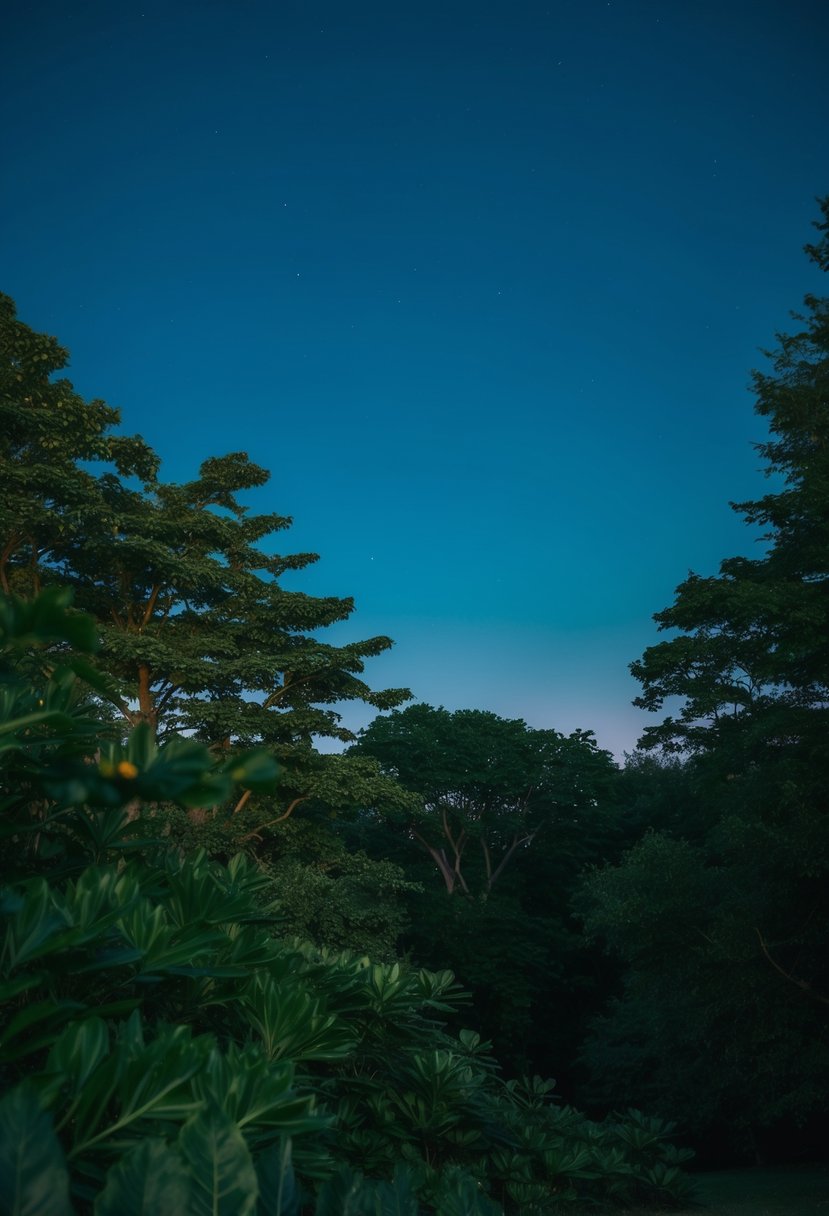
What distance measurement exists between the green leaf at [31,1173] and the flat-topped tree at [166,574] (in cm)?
1290

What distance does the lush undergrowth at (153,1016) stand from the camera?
917 mm

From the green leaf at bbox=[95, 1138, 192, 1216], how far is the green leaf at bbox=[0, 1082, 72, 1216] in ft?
0.17

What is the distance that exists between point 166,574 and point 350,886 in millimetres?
7453

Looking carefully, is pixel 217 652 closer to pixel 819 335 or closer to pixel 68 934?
pixel 819 335

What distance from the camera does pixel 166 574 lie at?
16047 mm

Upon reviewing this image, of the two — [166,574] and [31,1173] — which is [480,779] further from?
[31,1173]

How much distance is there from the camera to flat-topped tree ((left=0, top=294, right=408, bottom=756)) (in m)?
13.1

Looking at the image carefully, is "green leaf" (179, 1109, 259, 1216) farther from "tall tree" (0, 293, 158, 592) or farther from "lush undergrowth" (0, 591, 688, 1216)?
"tall tree" (0, 293, 158, 592)

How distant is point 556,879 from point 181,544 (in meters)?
20.3

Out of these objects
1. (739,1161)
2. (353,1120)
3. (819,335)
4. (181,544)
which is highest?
(819,335)

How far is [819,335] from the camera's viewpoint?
14.4 metres

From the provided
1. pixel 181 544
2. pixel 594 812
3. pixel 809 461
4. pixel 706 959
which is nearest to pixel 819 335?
pixel 809 461

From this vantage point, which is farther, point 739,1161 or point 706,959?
point 739,1161

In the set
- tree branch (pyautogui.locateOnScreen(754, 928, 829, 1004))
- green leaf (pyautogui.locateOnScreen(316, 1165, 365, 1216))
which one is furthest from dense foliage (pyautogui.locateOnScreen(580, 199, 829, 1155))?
green leaf (pyautogui.locateOnScreen(316, 1165, 365, 1216))
